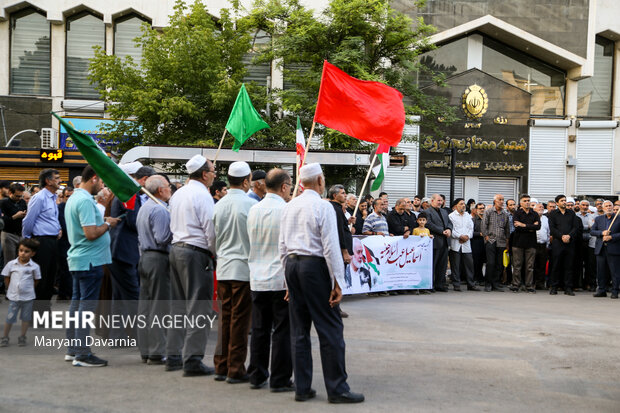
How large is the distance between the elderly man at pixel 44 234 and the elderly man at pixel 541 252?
11.3 m

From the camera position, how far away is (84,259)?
6.84 m

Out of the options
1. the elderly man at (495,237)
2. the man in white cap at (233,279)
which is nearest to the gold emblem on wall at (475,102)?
the elderly man at (495,237)

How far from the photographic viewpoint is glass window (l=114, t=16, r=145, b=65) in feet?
102

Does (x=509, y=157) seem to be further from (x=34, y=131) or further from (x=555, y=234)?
→ (x=34, y=131)

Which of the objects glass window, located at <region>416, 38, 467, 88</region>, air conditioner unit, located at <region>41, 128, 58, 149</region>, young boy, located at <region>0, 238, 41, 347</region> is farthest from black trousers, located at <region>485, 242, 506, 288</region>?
air conditioner unit, located at <region>41, 128, 58, 149</region>

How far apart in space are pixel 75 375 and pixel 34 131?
24.9 m

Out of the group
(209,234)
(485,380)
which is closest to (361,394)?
(485,380)

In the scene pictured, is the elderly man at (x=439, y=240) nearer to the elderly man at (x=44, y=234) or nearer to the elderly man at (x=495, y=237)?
the elderly man at (x=495, y=237)

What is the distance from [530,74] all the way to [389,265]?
23076 millimetres

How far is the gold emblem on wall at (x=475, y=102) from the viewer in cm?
3152

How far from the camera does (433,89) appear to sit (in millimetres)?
30922

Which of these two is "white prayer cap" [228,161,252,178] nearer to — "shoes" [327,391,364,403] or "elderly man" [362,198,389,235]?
"shoes" [327,391,364,403]

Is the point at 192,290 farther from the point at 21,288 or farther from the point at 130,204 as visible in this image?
the point at 21,288

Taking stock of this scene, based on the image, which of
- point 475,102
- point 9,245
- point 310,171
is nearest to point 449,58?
point 475,102
